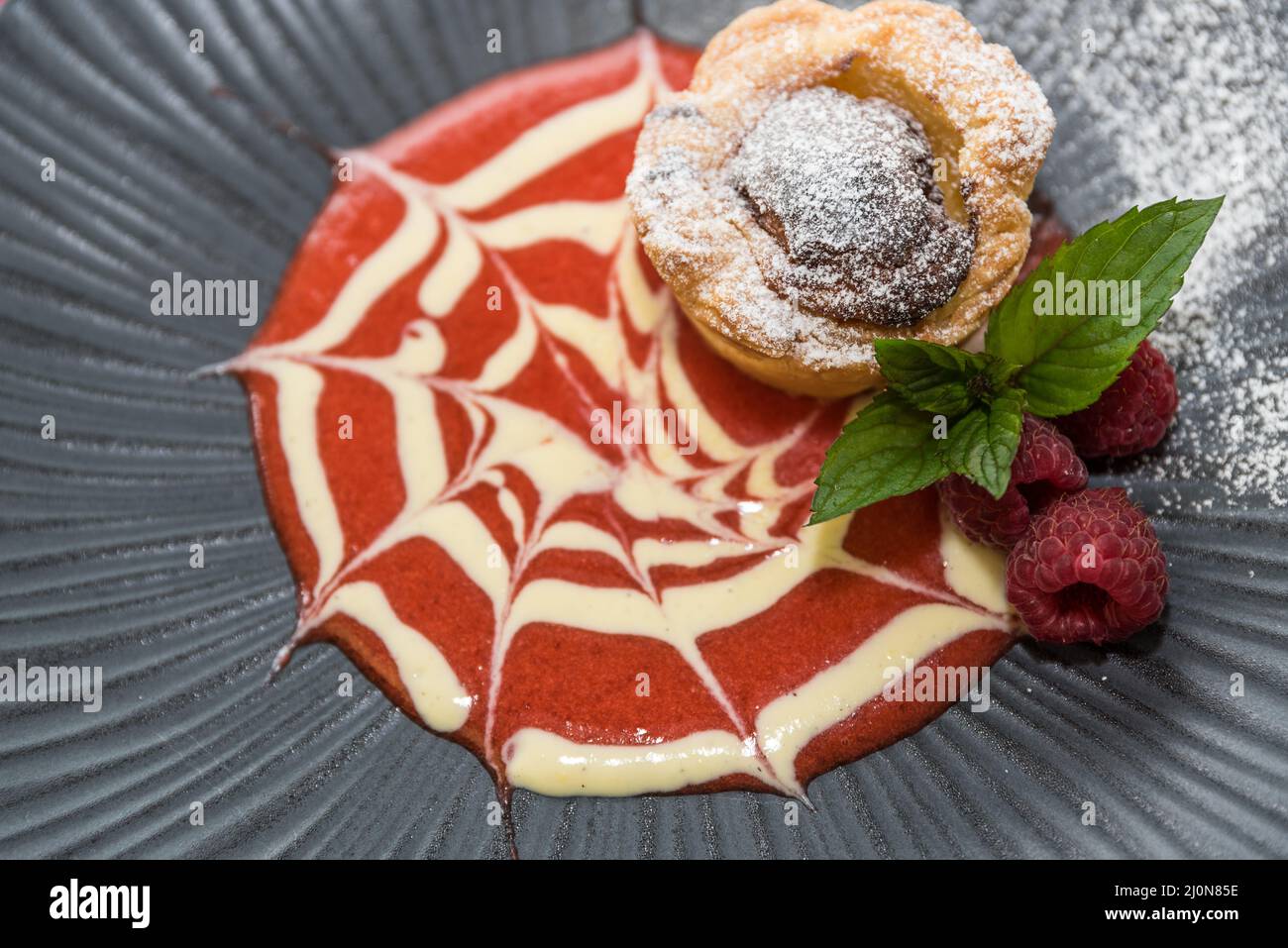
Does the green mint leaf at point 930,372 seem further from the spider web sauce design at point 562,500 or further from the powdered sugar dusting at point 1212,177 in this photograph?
the powdered sugar dusting at point 1212,177

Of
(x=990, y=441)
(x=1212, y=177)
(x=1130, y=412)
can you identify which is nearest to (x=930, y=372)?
(x=990, y=441)

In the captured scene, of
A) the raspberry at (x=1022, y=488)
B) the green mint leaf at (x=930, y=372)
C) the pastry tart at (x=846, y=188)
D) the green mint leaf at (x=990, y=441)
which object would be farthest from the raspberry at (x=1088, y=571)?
the pastry tart at (x=846, y=188)

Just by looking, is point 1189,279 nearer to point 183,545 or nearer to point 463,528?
point 463,528

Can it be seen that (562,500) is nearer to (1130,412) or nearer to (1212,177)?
(1130,412)

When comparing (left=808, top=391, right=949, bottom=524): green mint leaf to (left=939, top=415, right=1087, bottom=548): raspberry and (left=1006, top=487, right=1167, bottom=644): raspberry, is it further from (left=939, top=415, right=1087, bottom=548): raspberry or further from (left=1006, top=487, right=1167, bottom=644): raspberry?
(left=1006, top=487, right=1167, bottom=644): raspberry

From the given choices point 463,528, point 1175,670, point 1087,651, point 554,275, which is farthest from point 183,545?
point 1175,670

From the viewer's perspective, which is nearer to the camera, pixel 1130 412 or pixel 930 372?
pixel 930 372

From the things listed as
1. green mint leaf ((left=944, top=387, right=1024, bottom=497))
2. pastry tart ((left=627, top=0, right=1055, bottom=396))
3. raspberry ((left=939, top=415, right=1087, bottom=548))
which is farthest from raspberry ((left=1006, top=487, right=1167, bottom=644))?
pastry tart ((left=627, top=0, right=1055, bottom=396))
